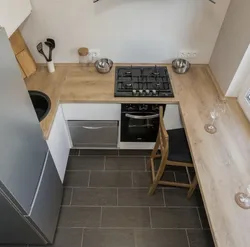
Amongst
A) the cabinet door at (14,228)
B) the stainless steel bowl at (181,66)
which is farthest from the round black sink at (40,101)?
the stainless steel bowl at (181,66)

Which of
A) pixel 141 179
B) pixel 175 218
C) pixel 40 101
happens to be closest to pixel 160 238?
pixel 175 218

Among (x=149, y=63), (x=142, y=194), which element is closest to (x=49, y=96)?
(x=149, y=63)

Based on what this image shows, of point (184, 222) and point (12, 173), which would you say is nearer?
point (12, 173)

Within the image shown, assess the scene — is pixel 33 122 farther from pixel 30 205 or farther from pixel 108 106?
pixel 108 106

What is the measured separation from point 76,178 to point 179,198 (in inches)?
39.1

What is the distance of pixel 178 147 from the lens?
1.82 m

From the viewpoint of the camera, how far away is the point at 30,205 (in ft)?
4.13

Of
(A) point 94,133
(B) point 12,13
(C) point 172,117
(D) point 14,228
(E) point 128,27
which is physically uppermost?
(B) point 12,13

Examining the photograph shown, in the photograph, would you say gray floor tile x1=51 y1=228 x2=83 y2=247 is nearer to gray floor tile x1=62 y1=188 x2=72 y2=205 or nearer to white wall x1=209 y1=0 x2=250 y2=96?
gray floor tile x1=62 y1=188 x2=72 y2=205

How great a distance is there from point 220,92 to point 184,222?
1169mm

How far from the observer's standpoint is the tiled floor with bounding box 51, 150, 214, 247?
5.74 feet

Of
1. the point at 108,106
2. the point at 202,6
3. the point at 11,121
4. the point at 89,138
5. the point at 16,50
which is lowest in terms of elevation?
the point at 89,138

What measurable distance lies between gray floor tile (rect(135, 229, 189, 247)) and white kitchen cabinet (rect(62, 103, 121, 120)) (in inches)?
39.5

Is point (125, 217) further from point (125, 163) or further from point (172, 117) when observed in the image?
point (172, 117)
